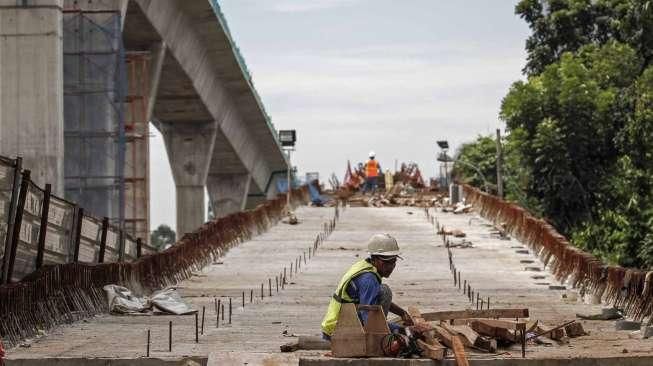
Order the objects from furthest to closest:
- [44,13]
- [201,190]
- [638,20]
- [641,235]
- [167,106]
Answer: [201,190]
[167,106]
[638,20]
[641,235]
[44,13]

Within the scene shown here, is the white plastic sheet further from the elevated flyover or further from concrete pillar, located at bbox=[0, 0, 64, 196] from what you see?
the elevated flyover

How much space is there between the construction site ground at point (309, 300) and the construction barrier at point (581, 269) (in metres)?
0.45

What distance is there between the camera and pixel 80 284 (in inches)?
954

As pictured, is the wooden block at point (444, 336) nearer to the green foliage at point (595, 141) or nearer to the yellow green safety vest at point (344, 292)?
the yellow green safety vest at point (344, 292)

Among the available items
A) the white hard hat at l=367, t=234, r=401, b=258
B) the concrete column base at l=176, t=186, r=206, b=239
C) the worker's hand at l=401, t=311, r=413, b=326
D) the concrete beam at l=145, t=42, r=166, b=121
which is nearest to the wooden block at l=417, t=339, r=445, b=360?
the worker's hand at l=401, t=311, r=413, b=326

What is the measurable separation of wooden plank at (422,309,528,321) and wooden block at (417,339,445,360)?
3271mm

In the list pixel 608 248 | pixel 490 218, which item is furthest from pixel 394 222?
pixel 608 248

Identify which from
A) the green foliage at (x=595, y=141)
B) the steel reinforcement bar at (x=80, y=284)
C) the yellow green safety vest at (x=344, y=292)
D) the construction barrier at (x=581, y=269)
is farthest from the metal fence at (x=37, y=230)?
the green foliage at (x=595, y=141)

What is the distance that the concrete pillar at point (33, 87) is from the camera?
3825 cm

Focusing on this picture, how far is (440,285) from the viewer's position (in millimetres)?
31219

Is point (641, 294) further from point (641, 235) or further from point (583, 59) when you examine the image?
point (583, 59)

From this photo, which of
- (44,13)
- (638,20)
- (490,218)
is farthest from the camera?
(638,20)

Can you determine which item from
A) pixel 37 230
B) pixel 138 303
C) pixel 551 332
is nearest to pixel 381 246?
pixel 551 332

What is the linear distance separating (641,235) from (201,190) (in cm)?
2907
